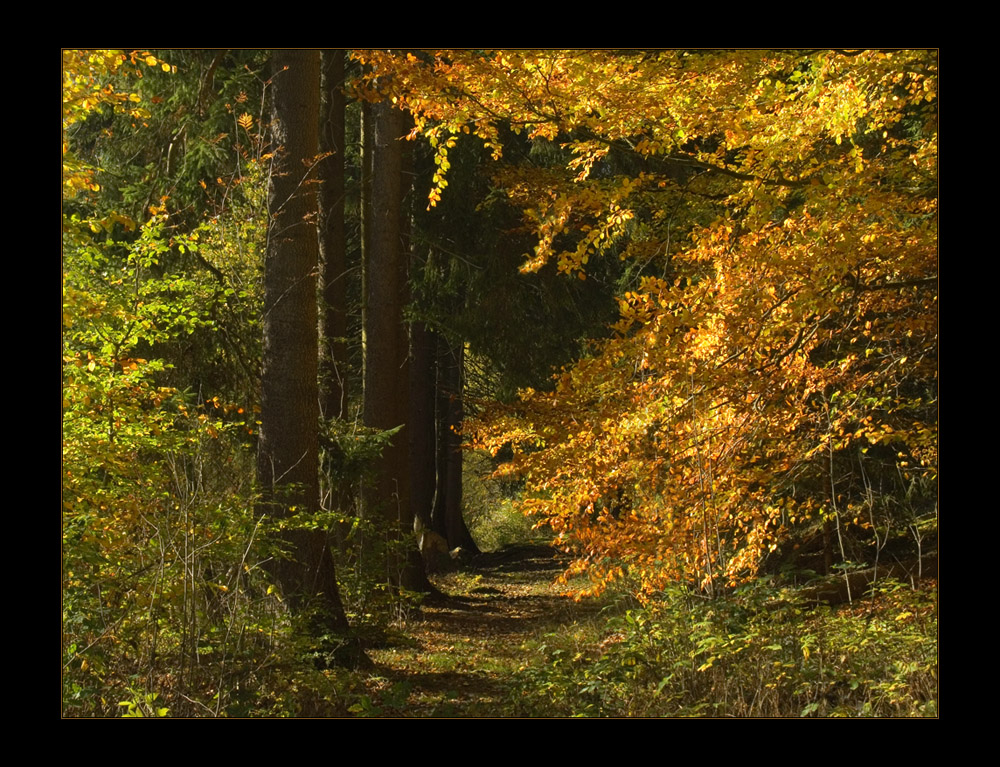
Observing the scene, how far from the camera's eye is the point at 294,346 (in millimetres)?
6770

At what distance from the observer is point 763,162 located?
240 inches

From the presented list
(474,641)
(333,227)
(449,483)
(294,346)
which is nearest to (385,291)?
(333,227)

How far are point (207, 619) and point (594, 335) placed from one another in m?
7.19

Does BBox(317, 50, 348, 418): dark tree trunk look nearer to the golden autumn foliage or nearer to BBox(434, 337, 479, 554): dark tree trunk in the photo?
the golden autumn foliage

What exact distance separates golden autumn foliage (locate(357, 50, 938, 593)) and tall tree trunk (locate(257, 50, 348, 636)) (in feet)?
2.80

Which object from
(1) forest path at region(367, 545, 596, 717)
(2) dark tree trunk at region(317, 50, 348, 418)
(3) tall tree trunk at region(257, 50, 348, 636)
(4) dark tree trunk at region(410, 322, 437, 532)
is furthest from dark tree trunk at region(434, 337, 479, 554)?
(3) tall tree trunk at region(257, 50, 348, 636)

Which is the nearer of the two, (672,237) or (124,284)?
(124,284)

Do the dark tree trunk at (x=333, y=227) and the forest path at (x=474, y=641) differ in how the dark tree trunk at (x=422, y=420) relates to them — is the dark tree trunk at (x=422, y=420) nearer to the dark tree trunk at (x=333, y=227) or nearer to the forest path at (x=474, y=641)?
the forest path at (x=474, y=641)

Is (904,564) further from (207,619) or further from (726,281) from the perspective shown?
Result: (207,619)

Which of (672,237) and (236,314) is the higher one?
(672,237)

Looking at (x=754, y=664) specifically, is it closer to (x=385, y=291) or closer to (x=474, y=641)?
(x=474, y=641)

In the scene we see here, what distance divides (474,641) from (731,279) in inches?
186

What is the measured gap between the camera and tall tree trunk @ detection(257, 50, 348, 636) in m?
6.69
